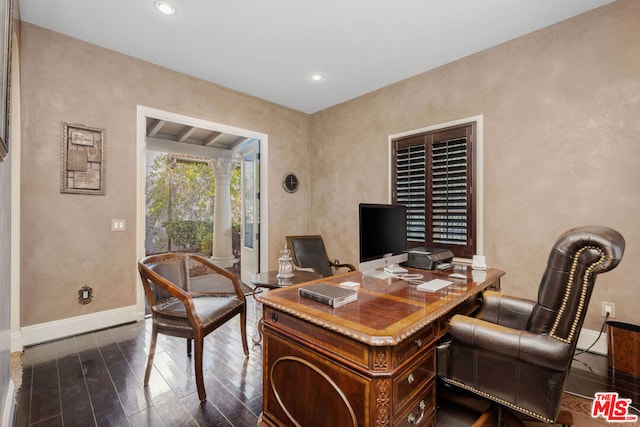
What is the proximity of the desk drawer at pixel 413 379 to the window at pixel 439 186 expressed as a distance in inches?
81.4

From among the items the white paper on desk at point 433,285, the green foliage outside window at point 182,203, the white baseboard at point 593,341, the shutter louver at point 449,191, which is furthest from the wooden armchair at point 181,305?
the green foliage outside window at point 182,203

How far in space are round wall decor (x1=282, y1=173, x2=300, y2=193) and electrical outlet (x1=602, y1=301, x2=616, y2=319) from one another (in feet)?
12.5

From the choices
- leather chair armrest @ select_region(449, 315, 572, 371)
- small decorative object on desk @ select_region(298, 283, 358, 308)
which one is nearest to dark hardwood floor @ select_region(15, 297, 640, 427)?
leather chair armrest @ select_region(449, 315, 572, 371)

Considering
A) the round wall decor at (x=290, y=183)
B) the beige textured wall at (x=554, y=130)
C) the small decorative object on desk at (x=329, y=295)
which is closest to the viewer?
the small decorative object on desk at (x=329, y=295)

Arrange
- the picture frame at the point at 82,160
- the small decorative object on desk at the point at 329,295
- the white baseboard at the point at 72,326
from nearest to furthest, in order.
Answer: the small decorative object on desk at the point at 329,295 → the white baseboard at the point at 72,326 → the picture frame at the point at 82,160

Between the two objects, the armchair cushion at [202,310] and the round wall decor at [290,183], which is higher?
the round wall decor at [290,183]

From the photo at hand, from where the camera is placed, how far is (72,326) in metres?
2.87

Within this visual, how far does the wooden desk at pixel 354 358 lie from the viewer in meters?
1.10

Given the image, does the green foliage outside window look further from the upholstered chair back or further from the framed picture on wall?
the upholstered chair back

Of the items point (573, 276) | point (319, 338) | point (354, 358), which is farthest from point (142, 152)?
point (573, 276)

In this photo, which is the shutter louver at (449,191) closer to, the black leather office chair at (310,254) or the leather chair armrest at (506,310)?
the black leather office chair at (310,254)

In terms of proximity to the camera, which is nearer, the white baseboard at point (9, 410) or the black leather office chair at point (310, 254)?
the white baseboard at point (9, 410)

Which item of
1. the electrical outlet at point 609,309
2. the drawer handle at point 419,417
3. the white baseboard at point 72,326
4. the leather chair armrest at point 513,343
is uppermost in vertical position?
the leather chair armrest at point 513,343

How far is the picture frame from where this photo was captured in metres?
2.84
